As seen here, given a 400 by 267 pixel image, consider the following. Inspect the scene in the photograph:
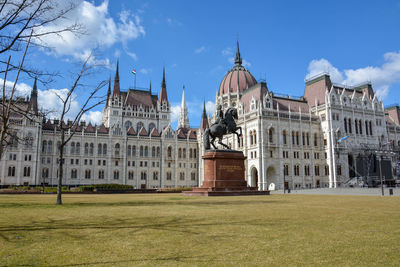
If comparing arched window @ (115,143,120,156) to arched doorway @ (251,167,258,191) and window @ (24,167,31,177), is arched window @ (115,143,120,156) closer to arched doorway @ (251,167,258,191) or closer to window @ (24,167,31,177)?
window @ (24,167,31,177)

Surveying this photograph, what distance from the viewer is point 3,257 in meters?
6.08

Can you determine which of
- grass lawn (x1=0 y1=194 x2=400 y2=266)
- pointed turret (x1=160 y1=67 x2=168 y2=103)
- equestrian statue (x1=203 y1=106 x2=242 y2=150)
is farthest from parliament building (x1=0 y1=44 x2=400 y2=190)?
grass lawn (x1=0 y1=194 x2=400 y2=266)

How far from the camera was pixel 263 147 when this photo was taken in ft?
223

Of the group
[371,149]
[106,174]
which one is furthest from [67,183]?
[371,149]

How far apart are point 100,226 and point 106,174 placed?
76.3 metres

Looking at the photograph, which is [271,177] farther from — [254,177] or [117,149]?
[117,149]

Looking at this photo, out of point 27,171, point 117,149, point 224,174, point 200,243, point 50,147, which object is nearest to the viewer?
point 200,243

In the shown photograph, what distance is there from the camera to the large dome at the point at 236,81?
314 ft

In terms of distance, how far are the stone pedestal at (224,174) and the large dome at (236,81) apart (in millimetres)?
65582

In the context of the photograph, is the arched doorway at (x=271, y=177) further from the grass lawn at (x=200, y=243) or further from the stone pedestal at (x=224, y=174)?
the grass lawn at (x=200, y=243)

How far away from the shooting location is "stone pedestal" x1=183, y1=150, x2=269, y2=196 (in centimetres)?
3041

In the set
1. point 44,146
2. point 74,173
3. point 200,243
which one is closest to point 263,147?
point 74,173

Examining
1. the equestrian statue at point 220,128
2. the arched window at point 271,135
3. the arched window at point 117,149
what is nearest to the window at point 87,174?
the arched window at point 117,149

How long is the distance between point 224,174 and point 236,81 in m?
69.6
